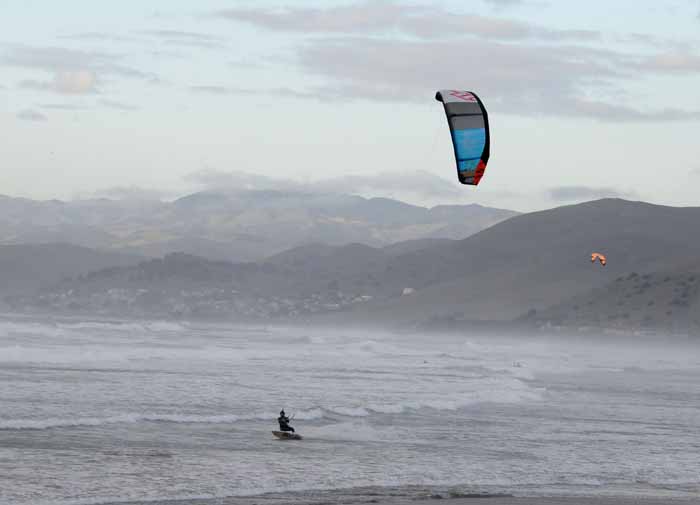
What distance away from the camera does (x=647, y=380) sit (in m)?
74.5

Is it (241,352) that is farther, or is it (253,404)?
(241,352)

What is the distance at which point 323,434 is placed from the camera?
39719 mm

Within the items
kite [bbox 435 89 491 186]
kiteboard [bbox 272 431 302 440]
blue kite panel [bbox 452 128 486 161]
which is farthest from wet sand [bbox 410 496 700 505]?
blue kite panel [bbox 452 128 486 161]

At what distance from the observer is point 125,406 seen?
146 feet

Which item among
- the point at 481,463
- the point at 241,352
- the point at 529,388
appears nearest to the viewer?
the point at 481,463

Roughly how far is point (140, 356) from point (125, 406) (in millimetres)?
33163

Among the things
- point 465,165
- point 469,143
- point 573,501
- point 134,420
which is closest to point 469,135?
point 469,143

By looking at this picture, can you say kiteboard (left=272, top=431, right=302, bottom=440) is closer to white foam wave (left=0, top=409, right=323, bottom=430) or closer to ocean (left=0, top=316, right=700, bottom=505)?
ocean (left=0, top=316, right=700, bottom=505)

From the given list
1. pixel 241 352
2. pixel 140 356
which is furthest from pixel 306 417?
pixel 241 352

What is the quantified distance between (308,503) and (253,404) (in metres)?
20.7

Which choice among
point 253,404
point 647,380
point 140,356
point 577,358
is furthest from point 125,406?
point 577,358

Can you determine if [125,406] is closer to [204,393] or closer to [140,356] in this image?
[204,393]

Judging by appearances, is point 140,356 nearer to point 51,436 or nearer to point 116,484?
point 51,436

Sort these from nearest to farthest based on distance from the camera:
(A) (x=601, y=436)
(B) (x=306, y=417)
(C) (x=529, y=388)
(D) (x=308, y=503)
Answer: (D) (x=308, y=503) → (A) (x=601, y=436) → (B) (x=306, y=417) → (C) (x=529, y=388)
